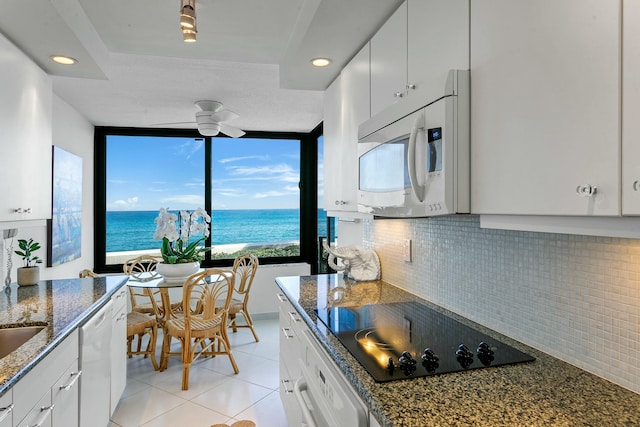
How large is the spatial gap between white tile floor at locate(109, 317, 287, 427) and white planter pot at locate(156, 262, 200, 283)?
30.1 inches

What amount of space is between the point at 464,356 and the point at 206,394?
7.59 feet

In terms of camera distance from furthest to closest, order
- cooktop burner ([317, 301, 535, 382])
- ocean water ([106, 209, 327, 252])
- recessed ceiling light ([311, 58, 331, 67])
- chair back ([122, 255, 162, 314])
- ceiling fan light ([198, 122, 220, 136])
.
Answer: ocean water ([106, 209, 327, 252]) < chair back ([122, 255, 162, 314]) < ceiling fan light ([198, 122, 220, 136]) < recessed ceiling light ([311, 58, 331, 67]) < cooktop burner ([317, 301, 535, 382])

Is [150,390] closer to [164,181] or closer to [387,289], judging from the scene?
[387,289]

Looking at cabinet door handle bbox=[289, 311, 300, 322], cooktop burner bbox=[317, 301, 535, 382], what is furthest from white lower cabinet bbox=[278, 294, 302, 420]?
cooktop burner bbox=[317, 301, 535, 382]

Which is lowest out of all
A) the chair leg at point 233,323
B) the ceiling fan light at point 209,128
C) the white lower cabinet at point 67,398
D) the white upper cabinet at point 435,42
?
the chair leg at point 233,323

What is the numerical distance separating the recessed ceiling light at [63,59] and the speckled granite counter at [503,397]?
2146 millimetres

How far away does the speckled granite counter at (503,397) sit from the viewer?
35.8 inches

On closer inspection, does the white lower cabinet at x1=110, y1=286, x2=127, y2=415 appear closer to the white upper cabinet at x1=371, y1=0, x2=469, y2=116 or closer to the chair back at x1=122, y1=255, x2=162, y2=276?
the chair back at x1=122, y1=255, x2=162, y2=276

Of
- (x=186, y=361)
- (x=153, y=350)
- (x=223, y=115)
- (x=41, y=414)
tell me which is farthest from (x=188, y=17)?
(x=153, y=350)

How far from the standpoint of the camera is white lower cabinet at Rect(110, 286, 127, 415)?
2477 millimetres

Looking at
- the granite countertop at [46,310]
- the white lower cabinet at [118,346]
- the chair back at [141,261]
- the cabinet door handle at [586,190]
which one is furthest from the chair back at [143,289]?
the cabinet door handle at [586,190]

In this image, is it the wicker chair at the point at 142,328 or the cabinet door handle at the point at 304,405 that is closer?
the cabinet door handle at the point at 304,405

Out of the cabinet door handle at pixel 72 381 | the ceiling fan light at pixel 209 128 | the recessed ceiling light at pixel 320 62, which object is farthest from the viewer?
the ceiling fan light at pixel 209 128

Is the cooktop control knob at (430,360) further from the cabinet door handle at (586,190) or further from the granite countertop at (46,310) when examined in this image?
the granite countertop at (46,310)
